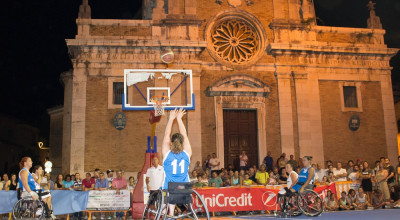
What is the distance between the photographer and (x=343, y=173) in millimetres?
17781

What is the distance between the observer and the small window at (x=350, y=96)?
2272 cm

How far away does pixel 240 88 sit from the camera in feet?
70.6

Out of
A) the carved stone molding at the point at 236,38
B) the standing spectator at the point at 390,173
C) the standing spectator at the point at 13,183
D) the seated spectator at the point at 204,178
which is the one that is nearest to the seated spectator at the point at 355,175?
the standing spectator at the point at 390,173

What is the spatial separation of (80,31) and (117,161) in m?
6.99

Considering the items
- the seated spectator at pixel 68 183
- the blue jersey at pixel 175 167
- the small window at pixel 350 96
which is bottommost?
the seated spectator at pixel 68 183

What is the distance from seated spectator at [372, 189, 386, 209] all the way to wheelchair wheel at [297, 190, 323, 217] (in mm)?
5996

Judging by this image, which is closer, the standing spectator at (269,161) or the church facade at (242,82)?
the standing spectator at (269,161)

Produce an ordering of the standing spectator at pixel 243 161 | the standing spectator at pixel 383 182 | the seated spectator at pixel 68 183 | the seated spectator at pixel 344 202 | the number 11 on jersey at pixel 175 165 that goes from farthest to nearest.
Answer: the standing spectator at pixel 243 161
the standing spectator at pixel 383 182
the seated spectator at pixel 68 183
the seated spectator at pixel 344 202
the number 11 on jersey at pixel 175 165

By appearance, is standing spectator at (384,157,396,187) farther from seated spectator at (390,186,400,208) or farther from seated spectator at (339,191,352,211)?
seated spectator at (339,191,352,211)

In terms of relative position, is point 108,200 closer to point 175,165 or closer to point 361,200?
point 175,165

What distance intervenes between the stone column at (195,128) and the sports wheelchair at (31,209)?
10.5 meters

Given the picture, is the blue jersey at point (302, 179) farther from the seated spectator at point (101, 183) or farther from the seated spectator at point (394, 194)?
the seated spectator at point (101, 183)

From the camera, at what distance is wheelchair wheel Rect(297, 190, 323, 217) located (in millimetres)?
11289

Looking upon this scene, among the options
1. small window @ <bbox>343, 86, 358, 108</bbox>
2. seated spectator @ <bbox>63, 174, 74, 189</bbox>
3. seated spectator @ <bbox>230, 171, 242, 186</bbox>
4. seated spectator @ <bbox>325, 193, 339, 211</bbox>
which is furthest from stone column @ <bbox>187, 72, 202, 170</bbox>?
small window @ <bbox>343, 86, 358, 108</bbox>
